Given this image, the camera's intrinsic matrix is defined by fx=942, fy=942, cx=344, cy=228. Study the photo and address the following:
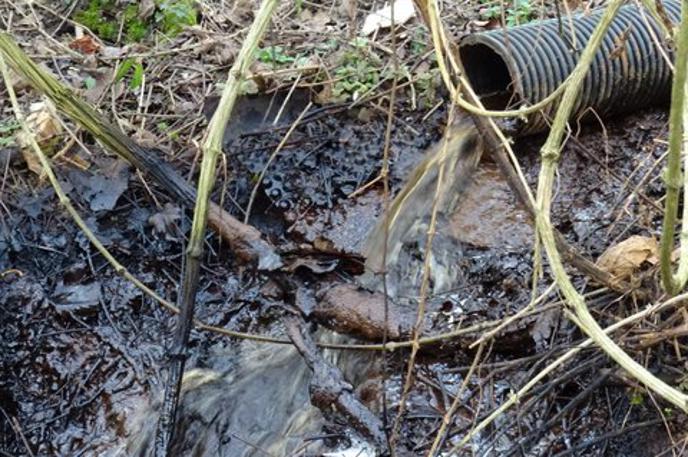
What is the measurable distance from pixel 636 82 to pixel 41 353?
2.72 metres

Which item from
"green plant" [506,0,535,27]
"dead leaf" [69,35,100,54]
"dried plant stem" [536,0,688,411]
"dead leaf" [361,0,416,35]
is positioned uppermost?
"dried plant stem" [536,0,688,411]

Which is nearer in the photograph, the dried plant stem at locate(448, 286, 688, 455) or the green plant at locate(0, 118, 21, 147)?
the dried plant stem at locate(448, 286, 688, 455)

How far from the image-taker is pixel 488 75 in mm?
4422

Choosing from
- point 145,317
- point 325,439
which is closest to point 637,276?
point 325,439

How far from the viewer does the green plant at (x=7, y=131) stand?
Answer: 169 inches

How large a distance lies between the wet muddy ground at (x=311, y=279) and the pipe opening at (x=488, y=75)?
0.25 metres

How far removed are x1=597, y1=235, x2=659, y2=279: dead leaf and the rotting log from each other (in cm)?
111

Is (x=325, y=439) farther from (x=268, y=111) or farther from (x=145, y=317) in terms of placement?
(x=268, y=111)

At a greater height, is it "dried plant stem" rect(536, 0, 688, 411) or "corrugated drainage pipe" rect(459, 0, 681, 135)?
"dried plant stem" rect(536, 0, 688, 411)

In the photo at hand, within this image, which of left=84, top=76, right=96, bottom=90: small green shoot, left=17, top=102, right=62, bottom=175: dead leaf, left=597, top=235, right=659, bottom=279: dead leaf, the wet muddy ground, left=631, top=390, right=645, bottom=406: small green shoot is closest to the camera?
left=631, top=390, right=645, bottom=406: small green shoot

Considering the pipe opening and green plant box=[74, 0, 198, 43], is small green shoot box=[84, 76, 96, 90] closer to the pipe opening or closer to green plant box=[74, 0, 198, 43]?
green plant box=[74, 0, 198, 43]

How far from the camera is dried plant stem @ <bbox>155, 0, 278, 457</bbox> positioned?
251 centimetres

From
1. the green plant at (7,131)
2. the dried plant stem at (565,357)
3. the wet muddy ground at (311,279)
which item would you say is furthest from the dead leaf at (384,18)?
the dried plant stem at (565,357)

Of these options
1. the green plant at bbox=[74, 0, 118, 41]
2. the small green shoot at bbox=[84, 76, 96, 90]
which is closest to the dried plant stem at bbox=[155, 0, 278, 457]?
the small green shoot at bbox=[84, 76, 96, 90]
